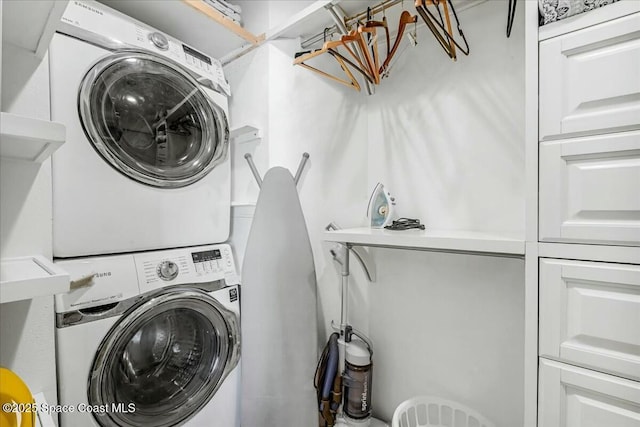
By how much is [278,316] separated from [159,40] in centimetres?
138

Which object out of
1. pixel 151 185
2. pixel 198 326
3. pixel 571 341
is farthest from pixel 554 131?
pixel 198 326

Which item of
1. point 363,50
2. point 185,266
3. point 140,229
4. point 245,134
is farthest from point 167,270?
point 363,50

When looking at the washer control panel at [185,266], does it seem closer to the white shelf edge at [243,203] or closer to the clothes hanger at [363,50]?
the white shelf edge at [243,203]

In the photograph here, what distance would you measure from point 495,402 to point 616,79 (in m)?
1.25

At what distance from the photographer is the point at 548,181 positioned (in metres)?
0.82

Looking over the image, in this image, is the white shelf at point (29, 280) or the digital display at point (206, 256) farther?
the digital display at point (206, 256)

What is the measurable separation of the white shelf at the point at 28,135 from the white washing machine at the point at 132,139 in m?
0.22

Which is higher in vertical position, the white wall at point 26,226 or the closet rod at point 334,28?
the closet rod at point 334,28

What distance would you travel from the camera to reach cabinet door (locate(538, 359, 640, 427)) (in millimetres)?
722

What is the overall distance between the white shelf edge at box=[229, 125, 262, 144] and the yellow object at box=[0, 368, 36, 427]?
1.30 meters

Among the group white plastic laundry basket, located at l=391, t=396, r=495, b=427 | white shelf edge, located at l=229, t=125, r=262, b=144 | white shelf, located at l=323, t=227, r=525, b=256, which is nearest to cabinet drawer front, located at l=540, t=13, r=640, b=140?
white shelf, located at l=323, t=227, r=525, b=256

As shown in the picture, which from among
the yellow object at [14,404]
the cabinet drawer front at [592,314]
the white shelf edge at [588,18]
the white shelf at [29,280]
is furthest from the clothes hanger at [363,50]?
the yellow object at [14,404]

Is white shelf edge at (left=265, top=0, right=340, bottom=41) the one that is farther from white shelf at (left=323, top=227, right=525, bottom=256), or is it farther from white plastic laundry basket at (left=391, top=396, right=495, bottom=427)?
white plastic laundry basket at (left=391, top=396, right=495, bottom=427)

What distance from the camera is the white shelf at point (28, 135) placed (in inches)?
24.9
